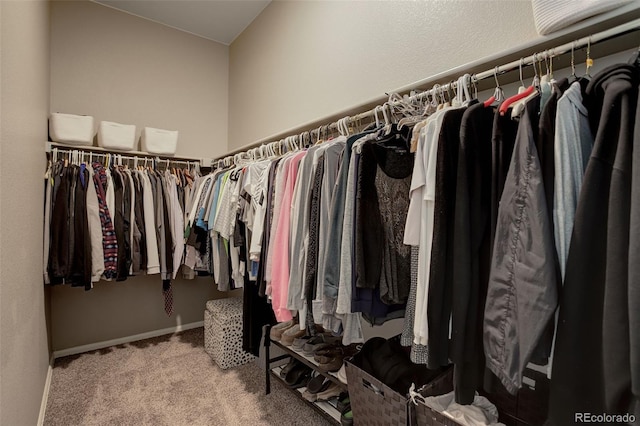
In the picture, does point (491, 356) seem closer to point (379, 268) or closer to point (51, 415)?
point (379, 268)

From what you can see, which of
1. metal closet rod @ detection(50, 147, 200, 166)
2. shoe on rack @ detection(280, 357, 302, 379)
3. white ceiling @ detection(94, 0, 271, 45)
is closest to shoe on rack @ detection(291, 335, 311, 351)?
shoe on rack @ detection(280, 357, 302, 379)

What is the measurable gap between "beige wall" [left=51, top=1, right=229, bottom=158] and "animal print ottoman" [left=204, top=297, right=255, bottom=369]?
70.0 inches

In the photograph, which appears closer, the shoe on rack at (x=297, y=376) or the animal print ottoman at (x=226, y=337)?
the shoe on rack at (x=297, y=376)

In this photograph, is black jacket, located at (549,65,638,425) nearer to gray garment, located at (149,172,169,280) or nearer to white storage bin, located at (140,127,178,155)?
gray garment, located at (149,172,169,280)

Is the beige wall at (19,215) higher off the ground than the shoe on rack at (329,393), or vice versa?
the beige wall at (19,215)

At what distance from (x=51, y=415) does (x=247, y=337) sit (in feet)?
3.99

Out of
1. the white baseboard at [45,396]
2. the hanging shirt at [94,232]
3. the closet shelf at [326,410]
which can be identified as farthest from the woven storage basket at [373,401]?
the hanging shirt at [94,232]

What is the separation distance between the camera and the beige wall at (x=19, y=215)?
3.39 feet

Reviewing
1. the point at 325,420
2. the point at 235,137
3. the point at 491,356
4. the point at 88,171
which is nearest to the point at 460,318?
the point at 491,356

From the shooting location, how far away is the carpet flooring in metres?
1.86

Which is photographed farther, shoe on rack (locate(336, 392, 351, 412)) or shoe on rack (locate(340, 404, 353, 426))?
shoe on rack (locate(336, 392, 351, 412))

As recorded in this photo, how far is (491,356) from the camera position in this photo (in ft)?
2.50

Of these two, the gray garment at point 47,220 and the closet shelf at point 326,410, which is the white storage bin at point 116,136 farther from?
the closet shelf at point 326,410

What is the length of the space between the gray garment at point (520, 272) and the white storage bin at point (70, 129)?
2.96 meters
